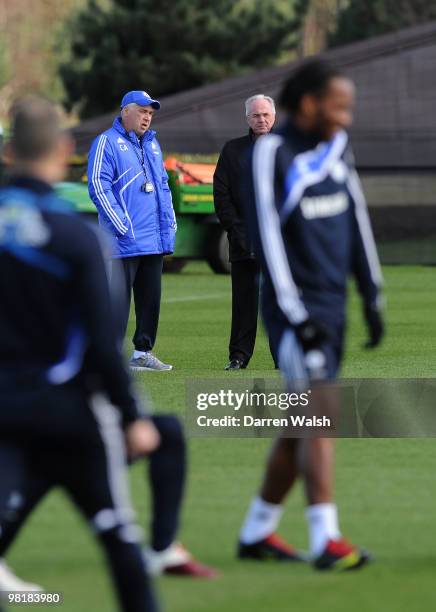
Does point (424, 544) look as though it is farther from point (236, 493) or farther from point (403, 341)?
point (403, 341)

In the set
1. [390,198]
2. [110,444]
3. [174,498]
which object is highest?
[110,444]

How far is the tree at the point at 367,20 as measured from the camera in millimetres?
59281

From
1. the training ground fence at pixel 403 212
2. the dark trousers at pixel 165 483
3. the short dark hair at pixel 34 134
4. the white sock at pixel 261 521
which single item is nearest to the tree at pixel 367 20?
the training ground fence at pixel 403 212

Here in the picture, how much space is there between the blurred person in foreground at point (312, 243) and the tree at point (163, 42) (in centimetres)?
4514

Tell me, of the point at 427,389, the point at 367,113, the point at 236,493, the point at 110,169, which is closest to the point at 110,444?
the point at 236,493

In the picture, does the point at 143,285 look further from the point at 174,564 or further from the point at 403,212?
the point at 403,212

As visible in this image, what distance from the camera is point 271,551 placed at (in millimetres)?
6629

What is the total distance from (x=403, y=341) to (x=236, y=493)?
7827 mm

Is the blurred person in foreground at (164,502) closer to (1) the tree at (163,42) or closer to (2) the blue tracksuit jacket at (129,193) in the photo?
(2) the blue tracksuit jacket at (129,193)

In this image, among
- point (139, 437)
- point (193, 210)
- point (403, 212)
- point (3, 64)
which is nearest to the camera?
point (139, 437)

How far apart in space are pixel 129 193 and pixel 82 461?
800 cm

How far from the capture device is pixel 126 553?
4.90 metres

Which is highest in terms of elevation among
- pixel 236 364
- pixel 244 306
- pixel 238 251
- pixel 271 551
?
pixel 238 251

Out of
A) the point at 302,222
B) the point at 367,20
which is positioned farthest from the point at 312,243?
the point at 367,20
